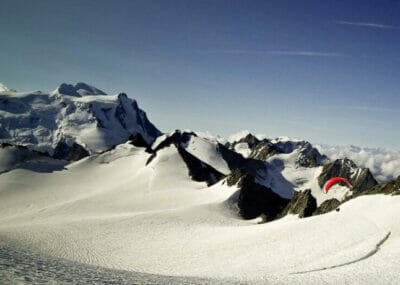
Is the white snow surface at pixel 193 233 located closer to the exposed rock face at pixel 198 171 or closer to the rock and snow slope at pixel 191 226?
the rock and snow slope at pixel 191 226

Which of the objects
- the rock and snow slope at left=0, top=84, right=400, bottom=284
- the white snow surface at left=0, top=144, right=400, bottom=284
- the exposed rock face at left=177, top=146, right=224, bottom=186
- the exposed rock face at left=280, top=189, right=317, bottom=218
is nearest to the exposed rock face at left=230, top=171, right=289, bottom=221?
the rock and snow slope at left=0, top=84, right=400, bottom=284

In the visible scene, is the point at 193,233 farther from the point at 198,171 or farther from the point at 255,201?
the point at 198,171

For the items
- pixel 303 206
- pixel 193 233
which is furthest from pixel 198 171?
pixel 193 233

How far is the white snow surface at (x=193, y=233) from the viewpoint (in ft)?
103

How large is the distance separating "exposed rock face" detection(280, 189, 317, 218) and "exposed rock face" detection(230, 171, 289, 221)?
16.8ft

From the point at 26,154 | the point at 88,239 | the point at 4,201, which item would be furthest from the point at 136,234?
the point at 26,154

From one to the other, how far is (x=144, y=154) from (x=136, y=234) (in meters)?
71.2

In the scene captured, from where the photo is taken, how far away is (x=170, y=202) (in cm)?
7631

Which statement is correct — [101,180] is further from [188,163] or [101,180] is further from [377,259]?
[377,259]

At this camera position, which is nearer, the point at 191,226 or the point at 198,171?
the point at 191,226

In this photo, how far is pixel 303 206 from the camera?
61125 millimetres

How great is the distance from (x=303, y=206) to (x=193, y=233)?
1916 centimetres

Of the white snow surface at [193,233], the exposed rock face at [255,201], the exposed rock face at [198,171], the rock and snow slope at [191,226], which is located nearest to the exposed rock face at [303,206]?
the rock and snow slope at [191,226]

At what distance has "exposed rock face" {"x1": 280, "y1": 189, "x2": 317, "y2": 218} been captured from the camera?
2353 inches
